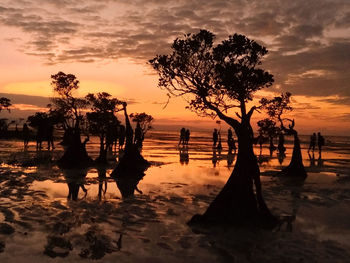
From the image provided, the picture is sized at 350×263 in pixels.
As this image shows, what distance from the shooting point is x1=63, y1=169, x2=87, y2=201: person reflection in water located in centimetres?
1611

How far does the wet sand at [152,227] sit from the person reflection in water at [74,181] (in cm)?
26

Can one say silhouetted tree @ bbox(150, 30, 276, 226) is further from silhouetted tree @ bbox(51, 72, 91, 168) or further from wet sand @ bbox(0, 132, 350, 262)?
silhouetted tree @ bbox(51, 72, 91, 168)

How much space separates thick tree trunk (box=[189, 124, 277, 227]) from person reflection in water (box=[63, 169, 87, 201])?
252 inches

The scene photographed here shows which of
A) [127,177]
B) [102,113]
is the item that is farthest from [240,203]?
[102,113]

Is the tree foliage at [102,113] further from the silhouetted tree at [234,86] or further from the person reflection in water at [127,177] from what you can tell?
the silhouetted tree at [234,86]

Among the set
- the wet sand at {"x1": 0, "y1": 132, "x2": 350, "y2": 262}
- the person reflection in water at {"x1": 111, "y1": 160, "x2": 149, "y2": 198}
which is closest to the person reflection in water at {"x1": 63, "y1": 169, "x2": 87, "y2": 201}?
the wet sand at {"x1": 0, "y1": 132, "x2": 350, "y2": 262}

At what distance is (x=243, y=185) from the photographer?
12.2 m

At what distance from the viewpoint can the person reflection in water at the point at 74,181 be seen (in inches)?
634

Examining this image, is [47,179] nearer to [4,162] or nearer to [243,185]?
[4,162]

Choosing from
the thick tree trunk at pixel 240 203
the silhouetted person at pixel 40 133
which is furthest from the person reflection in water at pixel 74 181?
the silhouetted person at pixel 40 133

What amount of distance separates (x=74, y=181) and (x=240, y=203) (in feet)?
35.9

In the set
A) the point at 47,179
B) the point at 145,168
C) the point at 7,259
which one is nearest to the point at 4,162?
the point at 47,179

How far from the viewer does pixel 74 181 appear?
1972 centimetres

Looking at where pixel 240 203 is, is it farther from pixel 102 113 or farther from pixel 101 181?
pixel 102 113
